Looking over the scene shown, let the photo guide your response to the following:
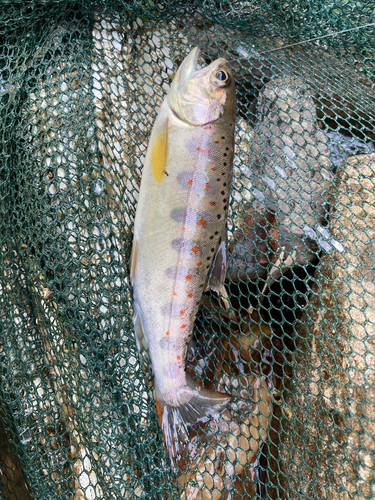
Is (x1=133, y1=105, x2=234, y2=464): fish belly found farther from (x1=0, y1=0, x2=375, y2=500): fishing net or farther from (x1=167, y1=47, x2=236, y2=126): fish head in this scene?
(x1=0, y1=0, x2=375, y2=500): fishing net

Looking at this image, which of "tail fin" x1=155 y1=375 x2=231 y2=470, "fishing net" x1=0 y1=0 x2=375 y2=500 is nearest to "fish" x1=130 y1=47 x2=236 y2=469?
"tail fin" x1=155 y1=375 x2=231 y2=470

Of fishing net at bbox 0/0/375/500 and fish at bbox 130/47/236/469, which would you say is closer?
fish at bbox 130/47/236/469

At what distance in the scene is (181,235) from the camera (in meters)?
1.87

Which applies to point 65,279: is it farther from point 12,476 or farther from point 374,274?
point 374,274

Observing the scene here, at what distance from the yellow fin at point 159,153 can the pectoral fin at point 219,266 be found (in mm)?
432

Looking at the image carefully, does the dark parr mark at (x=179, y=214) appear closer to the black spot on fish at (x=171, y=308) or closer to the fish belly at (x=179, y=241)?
the fish belly at (x=179, y=241)

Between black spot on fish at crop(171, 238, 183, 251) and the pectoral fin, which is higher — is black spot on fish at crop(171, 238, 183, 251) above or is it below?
above

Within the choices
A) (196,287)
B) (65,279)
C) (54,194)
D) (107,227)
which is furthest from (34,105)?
(196,287)

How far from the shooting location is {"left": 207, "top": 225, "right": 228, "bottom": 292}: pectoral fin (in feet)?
6.39

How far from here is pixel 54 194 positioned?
2.09 meters

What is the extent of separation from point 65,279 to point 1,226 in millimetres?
521

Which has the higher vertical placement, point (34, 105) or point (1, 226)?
point (34, 105)

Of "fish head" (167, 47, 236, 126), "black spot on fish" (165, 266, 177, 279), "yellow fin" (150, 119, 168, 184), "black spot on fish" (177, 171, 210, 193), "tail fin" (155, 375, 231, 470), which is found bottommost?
"tail fin" (155, 375, 231, 470)

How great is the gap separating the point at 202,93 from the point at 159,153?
0.40 meters
